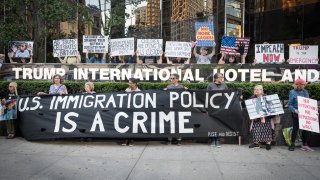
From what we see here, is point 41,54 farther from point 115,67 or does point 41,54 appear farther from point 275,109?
point 275,109

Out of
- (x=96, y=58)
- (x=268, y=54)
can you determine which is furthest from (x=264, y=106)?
(x=96, y=58)

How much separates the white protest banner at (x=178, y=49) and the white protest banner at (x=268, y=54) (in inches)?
83.8

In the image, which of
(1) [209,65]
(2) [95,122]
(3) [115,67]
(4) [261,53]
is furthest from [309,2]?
(2) [95,122]

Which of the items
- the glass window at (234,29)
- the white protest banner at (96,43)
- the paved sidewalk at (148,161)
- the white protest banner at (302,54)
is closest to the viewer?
the paved sidewalk at (148,161)

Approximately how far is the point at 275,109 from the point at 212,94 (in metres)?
1.41

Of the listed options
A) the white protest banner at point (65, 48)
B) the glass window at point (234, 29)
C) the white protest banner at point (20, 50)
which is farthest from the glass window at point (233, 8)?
the white protest banner at point (20, 50)

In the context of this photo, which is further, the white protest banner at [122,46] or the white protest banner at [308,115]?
the white protest banner at [122,46]

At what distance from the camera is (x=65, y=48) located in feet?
41.9

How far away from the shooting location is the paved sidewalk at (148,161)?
20.9 feet

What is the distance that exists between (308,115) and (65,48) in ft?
25.6

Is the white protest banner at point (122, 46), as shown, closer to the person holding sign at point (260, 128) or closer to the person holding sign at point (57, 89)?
the person holding sign at point (57, 89)

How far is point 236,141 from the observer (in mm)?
9070

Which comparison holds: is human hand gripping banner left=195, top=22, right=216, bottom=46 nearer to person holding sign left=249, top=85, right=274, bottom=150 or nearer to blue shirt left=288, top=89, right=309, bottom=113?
person holding sign left=249, top=85, right=274, bottom=150

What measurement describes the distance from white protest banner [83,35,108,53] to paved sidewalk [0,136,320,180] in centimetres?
470
